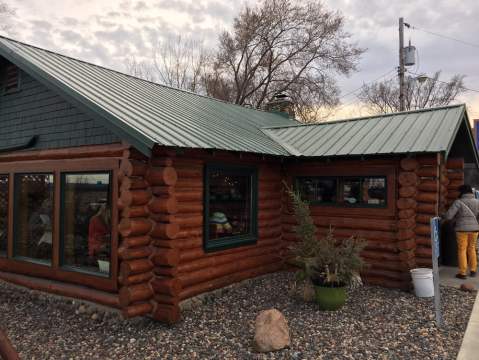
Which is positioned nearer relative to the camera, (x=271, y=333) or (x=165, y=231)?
(x=271, y=333)

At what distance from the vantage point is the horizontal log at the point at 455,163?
1073cm

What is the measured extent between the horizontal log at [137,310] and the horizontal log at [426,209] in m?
5.31

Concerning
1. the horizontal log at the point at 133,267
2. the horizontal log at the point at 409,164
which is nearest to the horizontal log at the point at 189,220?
the horizontal log at the point at 133,267

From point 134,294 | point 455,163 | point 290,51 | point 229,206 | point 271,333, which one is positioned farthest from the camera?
point 290,51

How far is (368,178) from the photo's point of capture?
8.30 metres

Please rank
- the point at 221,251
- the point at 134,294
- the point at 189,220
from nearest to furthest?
1. the point at 134,294
2. the point at 189,220
3. the point at 221,251

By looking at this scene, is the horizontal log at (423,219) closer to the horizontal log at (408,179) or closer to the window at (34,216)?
the horizontal log at (408,179)

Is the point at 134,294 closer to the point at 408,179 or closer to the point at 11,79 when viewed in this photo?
the point at 408,179

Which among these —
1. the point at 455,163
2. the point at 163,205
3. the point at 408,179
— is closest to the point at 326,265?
the point at 408,179

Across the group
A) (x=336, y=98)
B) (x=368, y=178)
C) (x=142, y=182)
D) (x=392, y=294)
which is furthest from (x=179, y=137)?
(x=336, y=98)

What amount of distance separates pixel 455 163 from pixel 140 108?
845 centimetres

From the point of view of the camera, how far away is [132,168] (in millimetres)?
Result: 5949

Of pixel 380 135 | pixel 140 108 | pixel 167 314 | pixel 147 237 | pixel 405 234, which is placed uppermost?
pixel 140 108

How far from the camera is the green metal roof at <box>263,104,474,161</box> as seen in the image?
7.64 metres
